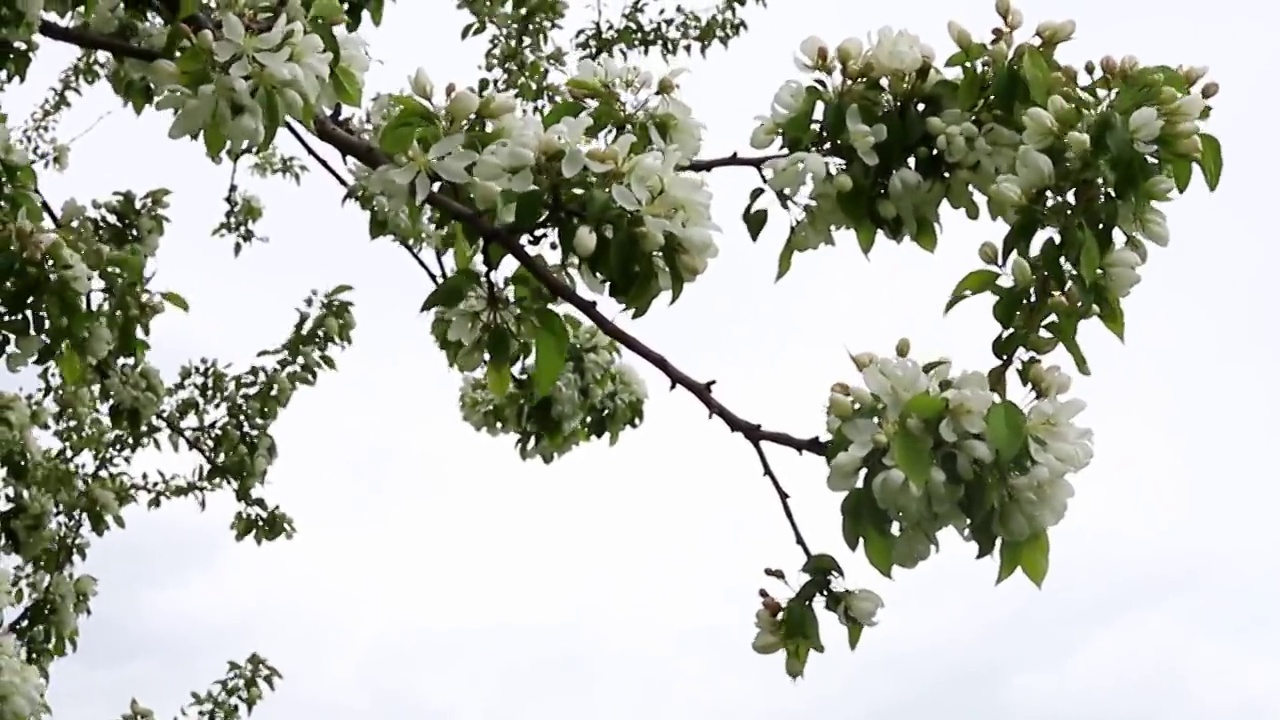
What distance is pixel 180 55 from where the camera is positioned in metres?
1.55

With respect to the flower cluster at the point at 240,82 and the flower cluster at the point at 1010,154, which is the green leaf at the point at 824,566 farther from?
the flower cluster at the point at 240,82

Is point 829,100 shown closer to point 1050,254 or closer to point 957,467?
point 1050,254

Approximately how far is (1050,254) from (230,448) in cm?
253

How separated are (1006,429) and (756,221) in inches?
30.2

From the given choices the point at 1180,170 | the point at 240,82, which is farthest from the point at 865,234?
the point at 240,82

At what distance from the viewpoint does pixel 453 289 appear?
1.72m

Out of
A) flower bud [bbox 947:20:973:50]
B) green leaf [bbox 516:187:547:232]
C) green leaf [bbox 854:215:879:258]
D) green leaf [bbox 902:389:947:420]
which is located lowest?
green leaf [bbox 902:389:947:420]

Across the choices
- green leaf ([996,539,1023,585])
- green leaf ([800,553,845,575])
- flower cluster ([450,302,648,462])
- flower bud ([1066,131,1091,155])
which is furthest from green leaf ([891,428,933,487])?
flower cluster ([450,302,648,462])

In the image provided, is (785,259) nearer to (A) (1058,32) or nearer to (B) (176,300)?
(A) (1058,32)

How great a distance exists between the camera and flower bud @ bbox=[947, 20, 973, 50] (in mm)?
1871

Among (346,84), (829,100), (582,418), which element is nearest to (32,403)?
(582,418)

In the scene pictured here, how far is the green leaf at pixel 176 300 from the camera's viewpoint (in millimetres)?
2338

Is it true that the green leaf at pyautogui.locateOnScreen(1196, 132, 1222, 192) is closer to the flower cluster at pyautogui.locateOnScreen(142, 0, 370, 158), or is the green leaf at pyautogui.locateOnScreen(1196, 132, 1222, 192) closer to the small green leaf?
the small green leaf

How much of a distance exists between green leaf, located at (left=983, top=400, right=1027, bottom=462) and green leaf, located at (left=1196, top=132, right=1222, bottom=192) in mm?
657
